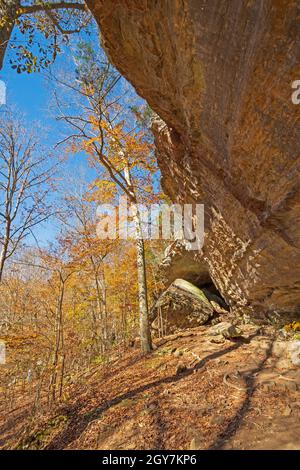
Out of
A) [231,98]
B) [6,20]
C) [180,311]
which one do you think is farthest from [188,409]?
[6,20]

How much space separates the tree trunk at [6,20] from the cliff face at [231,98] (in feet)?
6.25

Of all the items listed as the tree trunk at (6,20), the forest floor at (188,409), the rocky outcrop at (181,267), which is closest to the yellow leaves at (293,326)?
the forest floor at (188,409)

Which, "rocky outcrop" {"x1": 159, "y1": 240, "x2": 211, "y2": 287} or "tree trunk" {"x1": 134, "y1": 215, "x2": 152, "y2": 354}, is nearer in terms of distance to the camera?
"tree trunk" {"x1": 134, "y1": 215, "x2": 152, "y2": 354}

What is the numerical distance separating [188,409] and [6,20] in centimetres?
733

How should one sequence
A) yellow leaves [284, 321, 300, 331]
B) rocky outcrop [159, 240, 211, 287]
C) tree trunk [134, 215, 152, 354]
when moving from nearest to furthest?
1. yellow leaves [284, 321, 300, 331]
2. tree trunk [134, 215, 152, 354]
3. rocky outcrop [159, 240, 211, 287]

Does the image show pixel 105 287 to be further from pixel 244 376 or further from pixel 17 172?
pixel 244 376

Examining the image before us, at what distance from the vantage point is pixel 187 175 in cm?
631

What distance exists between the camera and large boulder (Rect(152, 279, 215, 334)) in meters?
9.16

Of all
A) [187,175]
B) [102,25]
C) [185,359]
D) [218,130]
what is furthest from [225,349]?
[102,25]

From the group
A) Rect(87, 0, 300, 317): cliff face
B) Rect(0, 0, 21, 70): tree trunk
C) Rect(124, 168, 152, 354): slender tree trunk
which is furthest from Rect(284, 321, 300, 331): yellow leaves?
Rect(0, 0, 21, 70): tree trunk

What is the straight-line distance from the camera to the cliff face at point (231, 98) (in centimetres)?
284

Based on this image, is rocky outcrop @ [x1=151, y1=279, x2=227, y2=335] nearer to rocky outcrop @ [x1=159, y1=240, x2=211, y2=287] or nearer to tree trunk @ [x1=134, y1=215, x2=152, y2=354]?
rocky outcrop @ [x1=159, y1=240, x2=211, y2=287]

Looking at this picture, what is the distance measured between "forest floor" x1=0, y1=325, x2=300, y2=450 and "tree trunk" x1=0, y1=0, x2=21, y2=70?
6294mm

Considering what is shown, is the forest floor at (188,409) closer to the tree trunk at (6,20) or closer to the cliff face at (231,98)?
the cliff face at (231,98)
